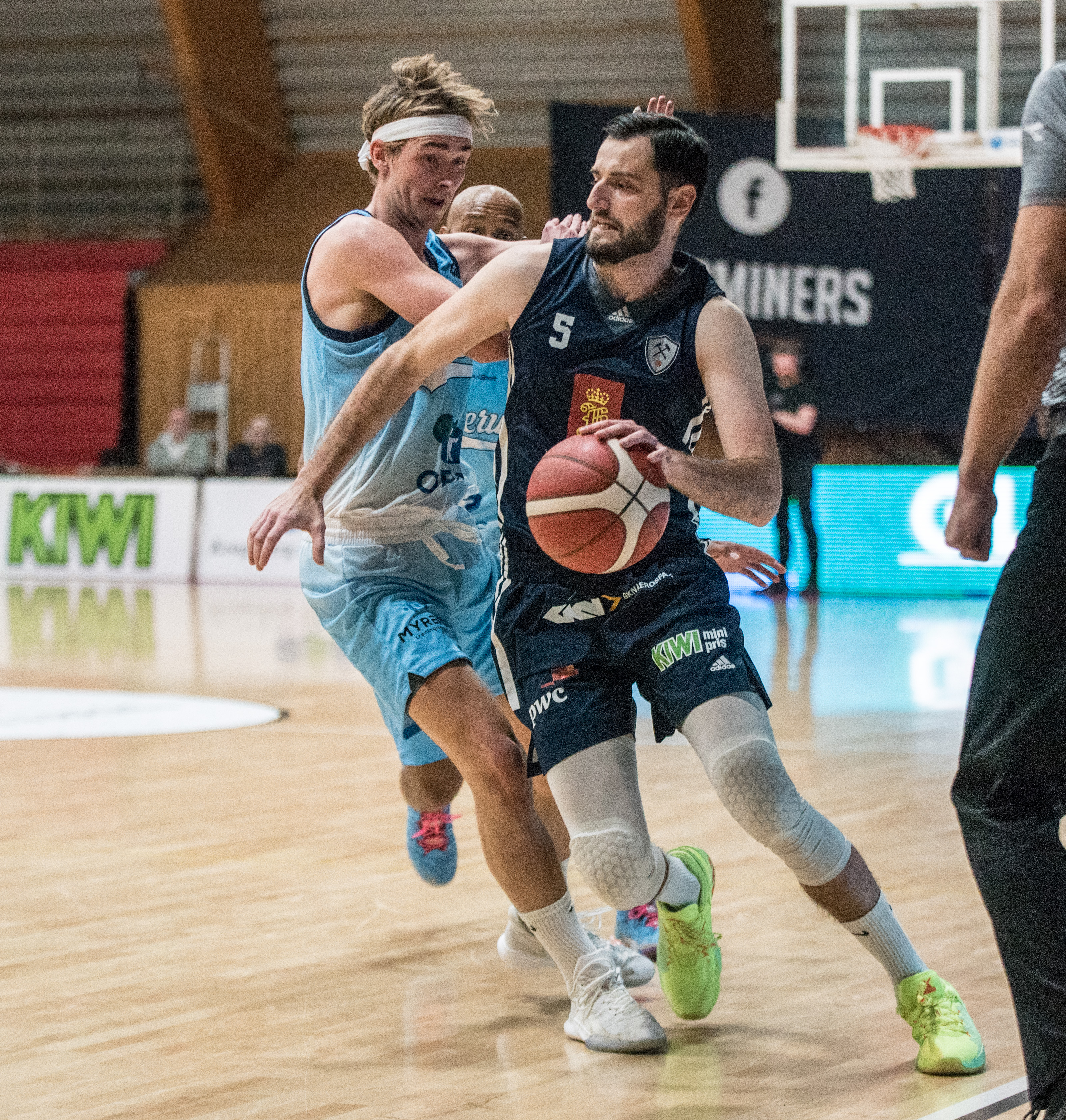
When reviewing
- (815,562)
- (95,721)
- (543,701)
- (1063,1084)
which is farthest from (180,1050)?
(815,562)

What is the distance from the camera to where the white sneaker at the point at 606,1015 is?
3303 millimetres

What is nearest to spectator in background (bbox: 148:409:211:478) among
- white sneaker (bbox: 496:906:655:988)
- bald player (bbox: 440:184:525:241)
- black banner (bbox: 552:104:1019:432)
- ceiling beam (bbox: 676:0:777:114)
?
black banner (bbox: 552:104:1019:432)

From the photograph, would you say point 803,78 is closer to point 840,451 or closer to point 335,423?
point 840,451

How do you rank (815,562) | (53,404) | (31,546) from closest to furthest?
1. (815,562)
2. (31,546)
3. (53,404)

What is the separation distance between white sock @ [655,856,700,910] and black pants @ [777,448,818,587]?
33.3 ft

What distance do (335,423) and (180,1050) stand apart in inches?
49.4

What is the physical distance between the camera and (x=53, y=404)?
19.5m

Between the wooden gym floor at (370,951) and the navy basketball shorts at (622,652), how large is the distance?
0.64m

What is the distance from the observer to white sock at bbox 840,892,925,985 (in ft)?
10.8

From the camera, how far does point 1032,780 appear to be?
2484mm

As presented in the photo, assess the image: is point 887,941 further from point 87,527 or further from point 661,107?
point 87,527

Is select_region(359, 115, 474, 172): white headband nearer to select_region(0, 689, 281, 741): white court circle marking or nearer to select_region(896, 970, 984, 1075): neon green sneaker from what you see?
select_region(896, 970, 984, 1075): neon green sneaker

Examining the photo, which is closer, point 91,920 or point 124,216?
point 91,920

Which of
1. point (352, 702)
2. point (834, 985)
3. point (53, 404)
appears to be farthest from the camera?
point (53, 404)
